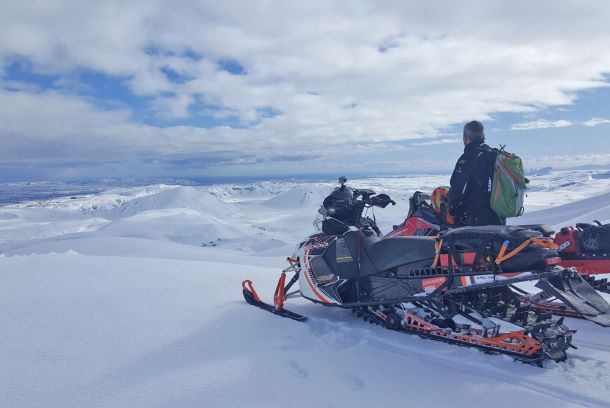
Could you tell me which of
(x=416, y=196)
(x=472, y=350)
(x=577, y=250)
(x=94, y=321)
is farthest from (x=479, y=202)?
(x=94, y=321)

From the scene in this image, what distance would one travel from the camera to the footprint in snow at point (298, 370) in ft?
8.68

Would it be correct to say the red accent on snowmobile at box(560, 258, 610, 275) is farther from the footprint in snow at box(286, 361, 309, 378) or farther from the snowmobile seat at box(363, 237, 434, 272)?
the footprint in snow at box(286, 361, 309, 378)

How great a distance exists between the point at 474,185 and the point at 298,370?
8.69 ft

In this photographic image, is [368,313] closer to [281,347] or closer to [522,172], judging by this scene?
[281,347]

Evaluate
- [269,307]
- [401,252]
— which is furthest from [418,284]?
[269,307]

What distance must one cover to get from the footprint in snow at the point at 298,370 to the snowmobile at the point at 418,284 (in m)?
0.93

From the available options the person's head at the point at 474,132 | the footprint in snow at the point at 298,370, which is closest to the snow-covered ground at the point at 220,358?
the footprint in snow at the point at 298,370

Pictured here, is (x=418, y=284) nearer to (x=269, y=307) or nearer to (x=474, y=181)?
(x=474, y=181)

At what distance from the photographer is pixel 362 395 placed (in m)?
2.41

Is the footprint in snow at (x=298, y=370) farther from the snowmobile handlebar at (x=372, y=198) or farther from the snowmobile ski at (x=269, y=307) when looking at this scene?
the snowmobile handlebar at (x=372, y=198)

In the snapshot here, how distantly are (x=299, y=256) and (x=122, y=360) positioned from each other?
1901mm

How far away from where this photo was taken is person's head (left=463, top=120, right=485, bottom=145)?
4137 mm

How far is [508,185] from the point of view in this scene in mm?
3805

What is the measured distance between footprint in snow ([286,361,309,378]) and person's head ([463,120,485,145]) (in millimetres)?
2999
